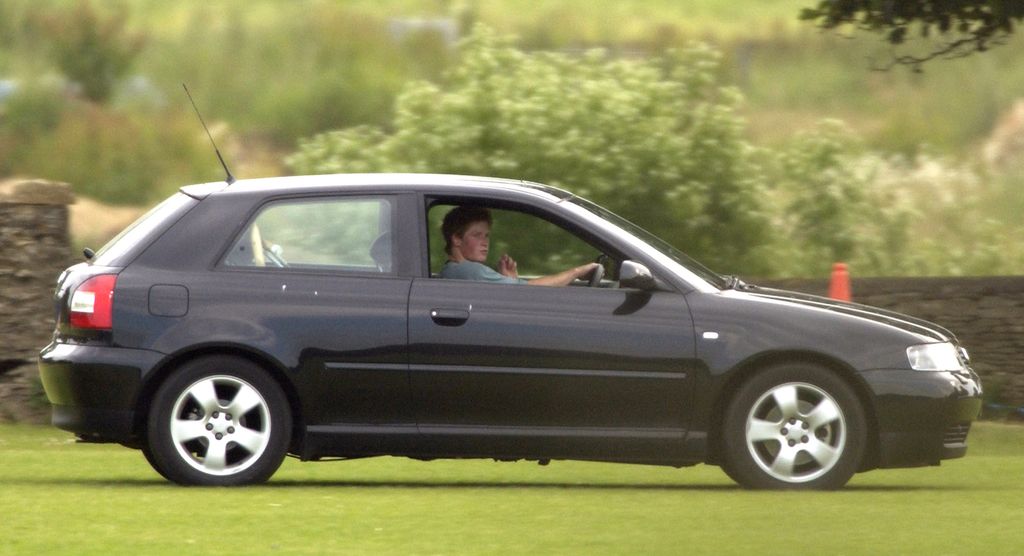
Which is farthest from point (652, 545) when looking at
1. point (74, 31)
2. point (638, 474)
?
point (74, 31)

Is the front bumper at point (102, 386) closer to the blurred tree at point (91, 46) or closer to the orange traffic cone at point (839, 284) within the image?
the orange traffic cone at point (839, 284)

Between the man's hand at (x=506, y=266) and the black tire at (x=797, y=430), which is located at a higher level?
the man's hand at (x=506, y=266)

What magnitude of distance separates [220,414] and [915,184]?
21240 millimetres

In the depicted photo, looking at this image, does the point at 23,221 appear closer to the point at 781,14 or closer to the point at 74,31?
the point at 74,31

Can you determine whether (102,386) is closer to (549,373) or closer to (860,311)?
(549,373)

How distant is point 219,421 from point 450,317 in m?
1.21

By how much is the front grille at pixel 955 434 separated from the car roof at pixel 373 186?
2.22m

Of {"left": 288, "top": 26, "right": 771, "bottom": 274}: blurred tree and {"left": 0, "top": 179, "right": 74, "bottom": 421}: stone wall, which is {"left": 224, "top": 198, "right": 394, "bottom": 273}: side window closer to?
{"left": 0, "top": 179, "right": 74, "bottom": 421}: stone wall

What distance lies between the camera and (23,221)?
15906 millimetres

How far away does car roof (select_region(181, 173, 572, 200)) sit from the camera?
11.1m

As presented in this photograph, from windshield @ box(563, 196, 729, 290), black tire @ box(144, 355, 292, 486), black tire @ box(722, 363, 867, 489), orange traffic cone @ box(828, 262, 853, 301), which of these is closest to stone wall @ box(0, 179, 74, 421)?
black tire @ box(144, 355, 292, 486)

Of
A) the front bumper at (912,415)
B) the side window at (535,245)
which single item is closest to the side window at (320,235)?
the front bumper at (912,415)

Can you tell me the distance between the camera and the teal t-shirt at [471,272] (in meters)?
11.1

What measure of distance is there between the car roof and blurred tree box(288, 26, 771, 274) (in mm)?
11576
